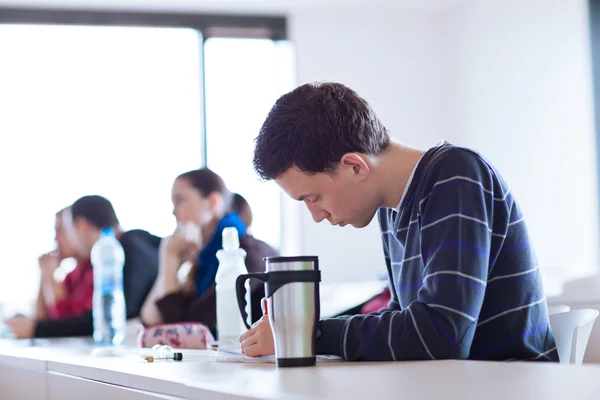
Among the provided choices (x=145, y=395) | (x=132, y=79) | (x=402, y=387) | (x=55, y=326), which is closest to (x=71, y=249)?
(x=55, y=326)

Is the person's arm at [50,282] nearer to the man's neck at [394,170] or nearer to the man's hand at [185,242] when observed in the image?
the man's hand at [185,242]

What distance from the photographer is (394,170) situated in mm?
1426

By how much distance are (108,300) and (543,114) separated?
302 centimetres

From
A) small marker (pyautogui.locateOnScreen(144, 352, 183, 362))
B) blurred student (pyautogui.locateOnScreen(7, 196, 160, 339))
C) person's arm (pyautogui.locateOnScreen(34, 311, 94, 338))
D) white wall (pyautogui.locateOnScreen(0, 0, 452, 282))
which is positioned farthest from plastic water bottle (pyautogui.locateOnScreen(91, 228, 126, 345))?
white wall (pyautogui.locateOnScreen(0, 0, 452, 282))

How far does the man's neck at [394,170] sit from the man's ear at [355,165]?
1.2 inches

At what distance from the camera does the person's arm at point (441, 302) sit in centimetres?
117

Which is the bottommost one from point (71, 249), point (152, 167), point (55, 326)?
point (55, 326)

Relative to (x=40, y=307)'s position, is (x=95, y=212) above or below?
above

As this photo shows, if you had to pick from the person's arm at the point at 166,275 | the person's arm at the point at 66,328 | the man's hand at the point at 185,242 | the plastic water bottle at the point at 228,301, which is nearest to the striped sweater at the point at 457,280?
the plastic water bottle at the point at 228,301

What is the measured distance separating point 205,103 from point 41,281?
5.38 ft

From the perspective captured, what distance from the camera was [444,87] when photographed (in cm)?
582

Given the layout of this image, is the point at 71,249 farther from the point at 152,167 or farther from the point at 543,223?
the point at 543,223

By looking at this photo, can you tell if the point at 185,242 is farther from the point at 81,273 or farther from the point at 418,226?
the point at 418,226

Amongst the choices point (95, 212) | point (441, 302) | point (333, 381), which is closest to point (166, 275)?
point (95, 212)
